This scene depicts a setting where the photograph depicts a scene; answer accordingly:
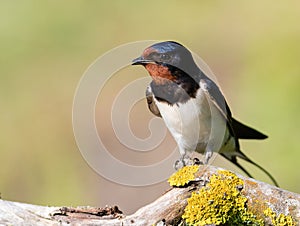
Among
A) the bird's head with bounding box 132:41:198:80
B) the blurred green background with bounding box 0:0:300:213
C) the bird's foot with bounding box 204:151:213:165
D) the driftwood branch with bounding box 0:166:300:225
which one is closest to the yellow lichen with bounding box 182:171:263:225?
the driftwood branch with bounding box 0:166:300:225

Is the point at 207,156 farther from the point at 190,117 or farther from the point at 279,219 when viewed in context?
the point at 279,219

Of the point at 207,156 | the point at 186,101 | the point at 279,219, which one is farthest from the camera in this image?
the point at 207,156

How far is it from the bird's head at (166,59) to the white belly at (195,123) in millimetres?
178

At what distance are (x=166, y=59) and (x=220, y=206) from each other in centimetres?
114

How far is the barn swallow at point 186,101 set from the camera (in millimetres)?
3955

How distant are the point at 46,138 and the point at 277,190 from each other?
502 cm

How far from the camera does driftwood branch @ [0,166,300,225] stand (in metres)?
2.95

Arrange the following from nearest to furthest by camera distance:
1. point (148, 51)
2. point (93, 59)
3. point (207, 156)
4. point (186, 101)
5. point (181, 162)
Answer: point (148, 51)
point (181, 162)
point (186, 101)
point (207, 156)
point (93, 59)

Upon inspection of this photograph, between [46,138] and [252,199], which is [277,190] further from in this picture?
[46,138]

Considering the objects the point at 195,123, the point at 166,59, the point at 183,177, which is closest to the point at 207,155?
the point at 195,123

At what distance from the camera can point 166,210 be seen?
2.95 metres

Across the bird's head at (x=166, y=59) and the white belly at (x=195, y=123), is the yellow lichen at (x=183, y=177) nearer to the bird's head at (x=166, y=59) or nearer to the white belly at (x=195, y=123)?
the bird's head at (x=166, y=59)

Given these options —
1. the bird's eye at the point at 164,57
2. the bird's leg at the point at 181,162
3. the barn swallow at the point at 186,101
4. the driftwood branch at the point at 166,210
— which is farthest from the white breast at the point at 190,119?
the driftwood branch at the point at 166,210

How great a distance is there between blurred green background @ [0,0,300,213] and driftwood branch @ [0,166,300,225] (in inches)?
134
